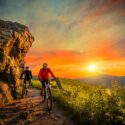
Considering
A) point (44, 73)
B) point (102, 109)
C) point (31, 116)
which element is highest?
point (44, 73)

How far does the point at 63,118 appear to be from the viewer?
14.8 metres

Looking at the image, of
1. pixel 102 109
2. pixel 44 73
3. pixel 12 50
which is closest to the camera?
pixel 102 109

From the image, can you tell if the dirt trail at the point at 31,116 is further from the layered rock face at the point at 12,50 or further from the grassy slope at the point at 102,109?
the layered rock face at the point at 12,50

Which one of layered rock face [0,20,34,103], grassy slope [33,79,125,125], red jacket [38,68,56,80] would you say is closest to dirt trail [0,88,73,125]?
grassy slope [33,79,125,125]

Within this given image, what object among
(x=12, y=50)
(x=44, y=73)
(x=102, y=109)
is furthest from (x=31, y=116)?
(x=12, y=50)

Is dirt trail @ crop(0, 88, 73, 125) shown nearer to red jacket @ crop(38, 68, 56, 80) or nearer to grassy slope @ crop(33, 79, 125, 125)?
grassy slope @ crop(33, 79, 125, 125)

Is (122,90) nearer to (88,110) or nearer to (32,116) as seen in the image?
(88,110)

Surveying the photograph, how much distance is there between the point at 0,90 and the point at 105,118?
369 inches

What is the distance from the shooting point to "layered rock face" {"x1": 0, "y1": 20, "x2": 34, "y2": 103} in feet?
70.8

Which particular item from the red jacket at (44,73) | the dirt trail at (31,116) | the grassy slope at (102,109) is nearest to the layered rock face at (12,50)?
the dirt trail at (31,116)

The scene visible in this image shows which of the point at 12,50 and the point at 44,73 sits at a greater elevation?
the point at 12,50

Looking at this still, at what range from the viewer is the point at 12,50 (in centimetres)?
2656

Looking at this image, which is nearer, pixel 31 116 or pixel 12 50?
pixel 31 116

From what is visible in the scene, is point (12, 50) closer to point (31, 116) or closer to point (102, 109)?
point (31, 116)
